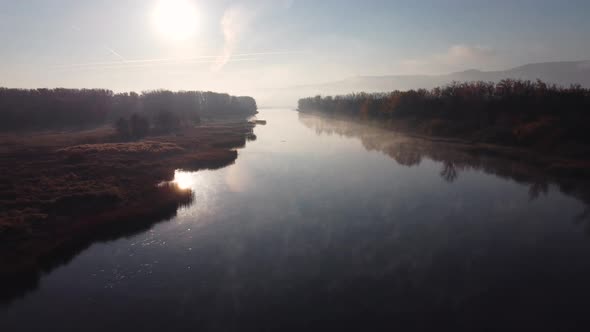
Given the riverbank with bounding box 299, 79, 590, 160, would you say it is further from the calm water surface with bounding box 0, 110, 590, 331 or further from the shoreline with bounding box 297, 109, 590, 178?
the calm water surface with bounding box 0, 110, 590, 331

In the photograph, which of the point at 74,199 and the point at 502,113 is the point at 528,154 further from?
the point at 74,199

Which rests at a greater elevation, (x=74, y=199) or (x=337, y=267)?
(x=74, y=199)

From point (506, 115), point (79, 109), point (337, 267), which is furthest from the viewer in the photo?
point (79, 109)

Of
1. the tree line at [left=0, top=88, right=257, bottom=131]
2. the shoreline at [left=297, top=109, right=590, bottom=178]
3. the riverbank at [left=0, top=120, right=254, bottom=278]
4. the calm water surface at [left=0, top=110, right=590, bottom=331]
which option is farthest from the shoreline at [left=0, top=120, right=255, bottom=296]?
the shoreline at [left=297, top=109, right=590, bottom=178]

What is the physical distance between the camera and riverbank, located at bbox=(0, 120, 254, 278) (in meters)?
20.7

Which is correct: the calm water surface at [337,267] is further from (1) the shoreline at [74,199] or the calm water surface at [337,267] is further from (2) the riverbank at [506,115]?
(2) the riverbank at [506,115]

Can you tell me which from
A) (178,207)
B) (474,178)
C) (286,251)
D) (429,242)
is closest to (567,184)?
(474,178)

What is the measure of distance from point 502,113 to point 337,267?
229 feet

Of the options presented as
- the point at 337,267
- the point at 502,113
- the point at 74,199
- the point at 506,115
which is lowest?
the point at 337,267

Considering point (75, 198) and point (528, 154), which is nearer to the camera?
point (75, 198)

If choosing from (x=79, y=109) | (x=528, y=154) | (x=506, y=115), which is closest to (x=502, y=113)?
(x=506, y=115)

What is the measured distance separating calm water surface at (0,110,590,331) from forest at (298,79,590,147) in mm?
27538

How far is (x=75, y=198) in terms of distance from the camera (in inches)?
1086

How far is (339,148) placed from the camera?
6662 centimetres
